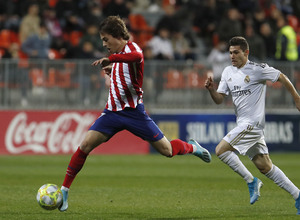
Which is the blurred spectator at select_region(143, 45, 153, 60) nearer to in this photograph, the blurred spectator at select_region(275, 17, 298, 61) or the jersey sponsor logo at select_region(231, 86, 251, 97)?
the blurred spectator at select_region(275, 17, 298, 61)

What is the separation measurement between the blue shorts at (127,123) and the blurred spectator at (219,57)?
10.2 m

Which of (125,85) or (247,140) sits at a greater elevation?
(125,85)

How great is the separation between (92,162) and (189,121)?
3744 millimetres

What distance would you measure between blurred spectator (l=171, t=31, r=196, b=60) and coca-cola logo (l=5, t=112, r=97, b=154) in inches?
127

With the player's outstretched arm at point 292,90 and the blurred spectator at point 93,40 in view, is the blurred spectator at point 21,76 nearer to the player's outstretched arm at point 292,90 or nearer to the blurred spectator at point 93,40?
the blurred spectator at point 93,40

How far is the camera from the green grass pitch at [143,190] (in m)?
8.79

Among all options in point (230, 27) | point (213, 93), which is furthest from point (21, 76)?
point (213, 93)

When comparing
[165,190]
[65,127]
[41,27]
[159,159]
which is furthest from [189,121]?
[165,190]

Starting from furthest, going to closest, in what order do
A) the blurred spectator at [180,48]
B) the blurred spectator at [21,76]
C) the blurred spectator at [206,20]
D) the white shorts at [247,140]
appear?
the blurred spectator at [206,20] < the blurred spectator at [180,48] < the blurred spectator at [21,76] < the white shorts at [247,140]

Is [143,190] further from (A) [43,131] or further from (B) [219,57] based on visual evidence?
(B) [219,57]

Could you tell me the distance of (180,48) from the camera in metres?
20.3

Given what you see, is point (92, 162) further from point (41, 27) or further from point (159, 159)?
point (41, 27)

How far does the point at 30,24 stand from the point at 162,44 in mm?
3731

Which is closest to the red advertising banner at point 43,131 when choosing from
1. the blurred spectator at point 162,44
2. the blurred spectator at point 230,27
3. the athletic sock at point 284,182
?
the blurred spectator at point 162,44
